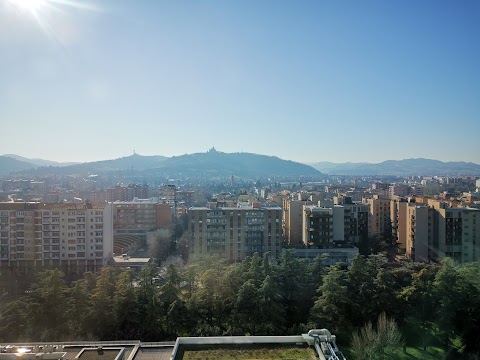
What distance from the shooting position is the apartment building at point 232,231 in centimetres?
1149

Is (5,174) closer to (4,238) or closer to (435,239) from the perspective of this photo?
(4,238)

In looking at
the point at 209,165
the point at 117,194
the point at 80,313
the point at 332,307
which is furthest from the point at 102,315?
the point at 209,165

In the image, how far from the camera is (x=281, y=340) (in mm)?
4305

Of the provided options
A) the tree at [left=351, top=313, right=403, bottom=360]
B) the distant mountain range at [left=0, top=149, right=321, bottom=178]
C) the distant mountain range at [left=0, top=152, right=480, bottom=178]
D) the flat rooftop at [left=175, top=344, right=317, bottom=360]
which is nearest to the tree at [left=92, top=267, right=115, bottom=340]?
the flat rooftop at [left=175, top=344, right=317, bottom=360]

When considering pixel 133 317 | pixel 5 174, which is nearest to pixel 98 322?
pixel 133 317

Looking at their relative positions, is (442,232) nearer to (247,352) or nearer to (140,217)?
(247,352)

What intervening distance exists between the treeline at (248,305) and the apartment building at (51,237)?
134 inches

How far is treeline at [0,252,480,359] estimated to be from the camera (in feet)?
20.5

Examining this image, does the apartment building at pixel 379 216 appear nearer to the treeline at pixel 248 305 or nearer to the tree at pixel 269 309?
the treeline at pixel 248 305

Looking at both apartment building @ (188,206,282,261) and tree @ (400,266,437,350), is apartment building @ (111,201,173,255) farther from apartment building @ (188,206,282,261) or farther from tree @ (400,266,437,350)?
tree @ (400,266,437,350)

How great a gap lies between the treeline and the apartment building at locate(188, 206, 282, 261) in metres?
4.05

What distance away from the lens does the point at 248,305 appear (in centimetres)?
647

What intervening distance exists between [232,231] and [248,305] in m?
5.08

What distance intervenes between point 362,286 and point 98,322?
159 inches
